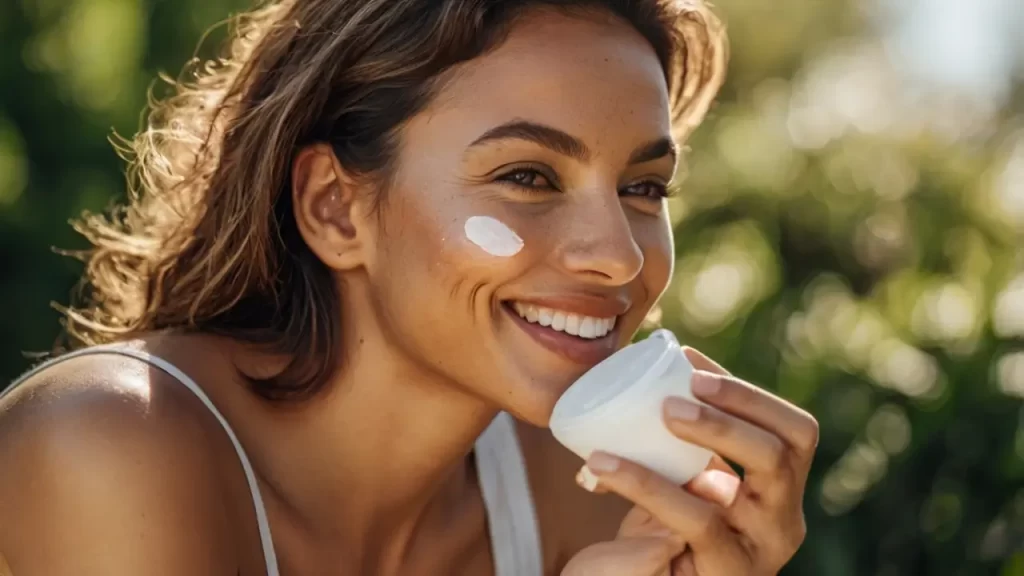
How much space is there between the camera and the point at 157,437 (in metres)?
2.88

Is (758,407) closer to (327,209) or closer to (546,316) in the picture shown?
(546,316)

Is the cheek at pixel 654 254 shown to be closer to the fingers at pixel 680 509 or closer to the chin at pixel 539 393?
the chin at pixel 539 393

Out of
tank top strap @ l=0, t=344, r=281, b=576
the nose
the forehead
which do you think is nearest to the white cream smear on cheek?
the nose

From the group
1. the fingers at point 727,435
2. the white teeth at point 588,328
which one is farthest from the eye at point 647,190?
the fingers at point 727,435

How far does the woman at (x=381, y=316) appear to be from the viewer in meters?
2.86

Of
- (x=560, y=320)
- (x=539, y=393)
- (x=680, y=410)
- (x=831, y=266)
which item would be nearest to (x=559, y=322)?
(x=560, y=320)

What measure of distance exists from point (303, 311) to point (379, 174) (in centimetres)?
44

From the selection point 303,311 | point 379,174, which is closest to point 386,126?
point 379,174

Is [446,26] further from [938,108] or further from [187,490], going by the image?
[938,108]

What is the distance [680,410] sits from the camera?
2.73m

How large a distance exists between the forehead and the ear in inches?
12.1

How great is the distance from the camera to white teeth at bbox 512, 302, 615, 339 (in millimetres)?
2984

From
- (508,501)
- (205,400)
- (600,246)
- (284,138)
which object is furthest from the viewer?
(508,501)

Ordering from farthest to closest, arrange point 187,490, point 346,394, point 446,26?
point 346,394 < point 446,26 < point 187,490
